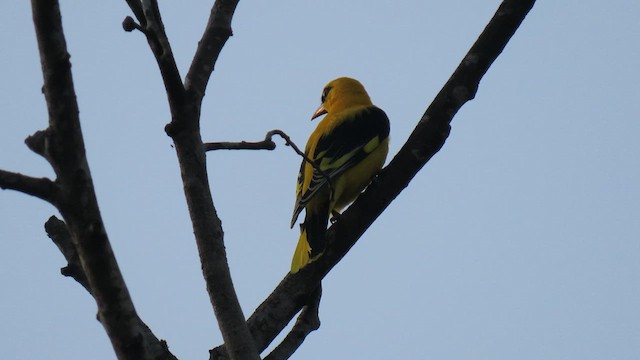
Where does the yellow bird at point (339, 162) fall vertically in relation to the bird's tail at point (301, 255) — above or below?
above

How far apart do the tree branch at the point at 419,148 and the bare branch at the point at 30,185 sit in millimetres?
1501

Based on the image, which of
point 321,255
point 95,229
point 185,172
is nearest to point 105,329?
point 95,229

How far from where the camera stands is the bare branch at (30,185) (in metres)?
2.34

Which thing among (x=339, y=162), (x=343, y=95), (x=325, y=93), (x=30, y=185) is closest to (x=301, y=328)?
(x=30, y=185)

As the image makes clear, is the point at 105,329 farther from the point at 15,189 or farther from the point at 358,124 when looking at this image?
the point at 358,124

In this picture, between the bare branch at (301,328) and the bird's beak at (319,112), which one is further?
the bird's beak at (319,112)

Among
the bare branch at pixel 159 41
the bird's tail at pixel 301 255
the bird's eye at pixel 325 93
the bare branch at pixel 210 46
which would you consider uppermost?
the bird's eye at pixel 325 93

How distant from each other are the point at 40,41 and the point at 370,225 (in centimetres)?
186

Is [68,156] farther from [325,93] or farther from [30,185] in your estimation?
[325,93]

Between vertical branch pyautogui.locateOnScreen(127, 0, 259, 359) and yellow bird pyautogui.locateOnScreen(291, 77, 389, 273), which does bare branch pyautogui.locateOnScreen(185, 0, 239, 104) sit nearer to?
vertical branch pyautogui.locateOnScreen(127, 0, 259, 359)

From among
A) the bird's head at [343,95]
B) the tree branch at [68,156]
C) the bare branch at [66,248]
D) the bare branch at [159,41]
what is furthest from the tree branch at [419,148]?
the bird's head at [343,95]

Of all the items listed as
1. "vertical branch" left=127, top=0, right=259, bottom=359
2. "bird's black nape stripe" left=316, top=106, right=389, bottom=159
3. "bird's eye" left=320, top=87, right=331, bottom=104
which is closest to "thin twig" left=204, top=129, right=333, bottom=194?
"vertical branch" left=127, top=0, right=259, bottom=359

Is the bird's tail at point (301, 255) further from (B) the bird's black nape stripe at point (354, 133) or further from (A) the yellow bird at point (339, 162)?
(B) the bird's black nape stripe at point (354, 133)

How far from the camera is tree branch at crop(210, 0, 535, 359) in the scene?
3781mm
